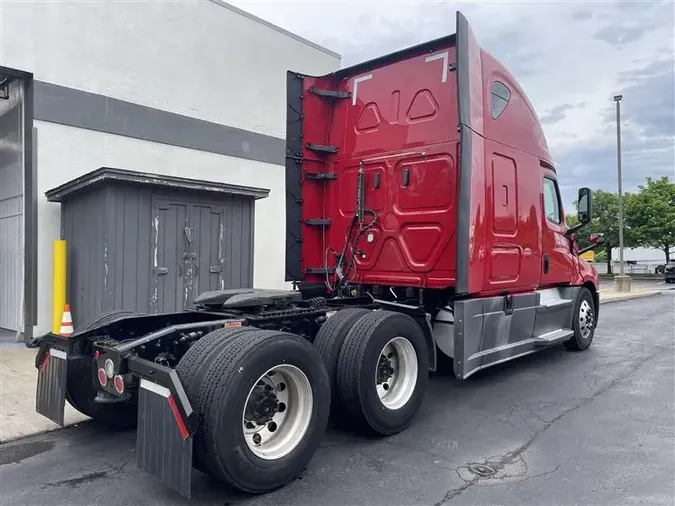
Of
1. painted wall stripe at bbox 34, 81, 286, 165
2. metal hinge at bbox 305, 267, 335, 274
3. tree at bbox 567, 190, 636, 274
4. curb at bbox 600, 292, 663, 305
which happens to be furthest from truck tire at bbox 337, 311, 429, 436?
tree at bbox 567, 190, 636, 274

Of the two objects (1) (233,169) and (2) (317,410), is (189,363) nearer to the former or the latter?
(2) (317,410)

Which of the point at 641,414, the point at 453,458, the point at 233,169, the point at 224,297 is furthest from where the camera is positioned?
the point at 233,169

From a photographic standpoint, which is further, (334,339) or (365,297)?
(365,297)

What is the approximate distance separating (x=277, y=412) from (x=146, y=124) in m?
7.93

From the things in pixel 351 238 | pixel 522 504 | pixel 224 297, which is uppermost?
pixel 351 238

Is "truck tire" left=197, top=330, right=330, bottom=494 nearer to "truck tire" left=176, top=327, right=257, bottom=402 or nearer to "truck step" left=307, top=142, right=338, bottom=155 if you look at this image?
"truck tire" left=176, top=327, right=257, bottom=402

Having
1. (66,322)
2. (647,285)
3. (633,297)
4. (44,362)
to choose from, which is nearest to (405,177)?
(44,362)

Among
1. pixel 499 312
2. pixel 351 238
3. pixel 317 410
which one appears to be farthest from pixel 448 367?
pixel 317 410

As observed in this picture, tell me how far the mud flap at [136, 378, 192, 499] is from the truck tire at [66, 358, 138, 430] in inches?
25.0

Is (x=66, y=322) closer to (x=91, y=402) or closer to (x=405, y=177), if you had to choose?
(x=91, y=402)

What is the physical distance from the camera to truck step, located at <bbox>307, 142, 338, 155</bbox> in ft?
20.7

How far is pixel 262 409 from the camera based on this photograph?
3488 mm

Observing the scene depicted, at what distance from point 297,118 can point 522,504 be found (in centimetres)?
466

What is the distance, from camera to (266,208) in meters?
11.9
